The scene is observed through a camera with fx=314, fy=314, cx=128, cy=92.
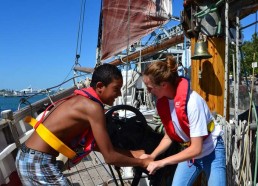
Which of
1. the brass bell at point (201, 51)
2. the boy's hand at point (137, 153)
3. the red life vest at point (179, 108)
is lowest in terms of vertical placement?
the boy's hand at point (137, 153)

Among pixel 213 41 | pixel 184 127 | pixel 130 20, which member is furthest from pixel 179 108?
pixel 130 20

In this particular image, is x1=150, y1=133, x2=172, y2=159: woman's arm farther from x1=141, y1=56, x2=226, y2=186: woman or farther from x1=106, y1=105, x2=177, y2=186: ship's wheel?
x1=106, y1=105, x2=177, y2=186: ship's wheel

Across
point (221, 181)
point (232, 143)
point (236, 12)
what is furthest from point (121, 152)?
point (236, 12)

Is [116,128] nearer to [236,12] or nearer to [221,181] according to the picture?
[221,181]

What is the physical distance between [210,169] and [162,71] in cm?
82

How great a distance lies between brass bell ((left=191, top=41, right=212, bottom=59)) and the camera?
2.81 metres

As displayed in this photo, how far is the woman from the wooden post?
633 millimetres

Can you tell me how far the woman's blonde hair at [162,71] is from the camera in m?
2.00

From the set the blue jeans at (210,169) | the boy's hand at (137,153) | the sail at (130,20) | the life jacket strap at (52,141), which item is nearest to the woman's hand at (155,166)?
the boy's hand at (137,153)

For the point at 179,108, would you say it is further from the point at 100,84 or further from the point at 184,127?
the point at 100,84

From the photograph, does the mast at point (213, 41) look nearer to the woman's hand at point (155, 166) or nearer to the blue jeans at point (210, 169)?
the blue jeans at point (210, 169)

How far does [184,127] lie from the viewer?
212cm

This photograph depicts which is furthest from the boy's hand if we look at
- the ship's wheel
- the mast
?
the mast

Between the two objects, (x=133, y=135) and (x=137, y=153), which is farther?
(x=133, y=135)
